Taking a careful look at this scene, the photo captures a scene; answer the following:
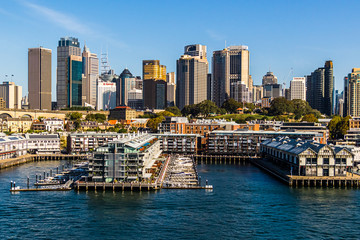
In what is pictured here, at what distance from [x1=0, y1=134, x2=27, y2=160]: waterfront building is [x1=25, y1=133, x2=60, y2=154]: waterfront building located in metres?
3.40

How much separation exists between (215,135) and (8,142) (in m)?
52.1

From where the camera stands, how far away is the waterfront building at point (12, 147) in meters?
100

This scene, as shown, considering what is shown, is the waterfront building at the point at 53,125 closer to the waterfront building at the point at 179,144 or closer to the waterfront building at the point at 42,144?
the waterfront building at the point at 42,144

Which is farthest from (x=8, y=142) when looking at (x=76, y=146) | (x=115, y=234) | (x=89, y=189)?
(x=115, y=234)

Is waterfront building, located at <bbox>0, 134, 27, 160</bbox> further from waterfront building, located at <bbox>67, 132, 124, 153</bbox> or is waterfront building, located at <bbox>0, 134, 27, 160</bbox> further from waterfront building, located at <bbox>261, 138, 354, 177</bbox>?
waterfront building, located at <bbox>261, 138, 354, 177</bbox>

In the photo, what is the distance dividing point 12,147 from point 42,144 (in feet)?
43.2

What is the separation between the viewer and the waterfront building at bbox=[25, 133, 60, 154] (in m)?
117

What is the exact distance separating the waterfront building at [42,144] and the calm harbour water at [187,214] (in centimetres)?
4867

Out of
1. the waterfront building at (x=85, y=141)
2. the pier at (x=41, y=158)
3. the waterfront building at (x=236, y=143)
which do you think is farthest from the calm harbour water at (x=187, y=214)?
the waterfront building at (x=85, y=141)

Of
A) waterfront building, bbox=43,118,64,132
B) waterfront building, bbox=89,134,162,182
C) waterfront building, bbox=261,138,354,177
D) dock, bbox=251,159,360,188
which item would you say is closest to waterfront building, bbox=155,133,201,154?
waterfront building, bbox=261,138,354,177

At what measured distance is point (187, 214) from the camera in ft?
169

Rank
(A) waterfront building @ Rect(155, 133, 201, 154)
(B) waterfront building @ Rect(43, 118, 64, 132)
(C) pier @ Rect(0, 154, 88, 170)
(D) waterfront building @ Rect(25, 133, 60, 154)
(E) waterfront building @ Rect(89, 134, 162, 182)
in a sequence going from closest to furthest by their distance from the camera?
(E) waterfront building @ Rect(89, 134, 162, 182), (C) pier @ Rect(0, 154, 88, 170), (D) waterfront building @ Rect(25, 133, 60, 154), (A) waterfront building @ Rect(155, 133, 201, 154), (B) waterfront building @ Rect(43, 118, 64, 132)

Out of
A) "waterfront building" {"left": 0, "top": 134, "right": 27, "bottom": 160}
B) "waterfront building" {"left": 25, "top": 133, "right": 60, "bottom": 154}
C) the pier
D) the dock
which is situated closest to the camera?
the dock

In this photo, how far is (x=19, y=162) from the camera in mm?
99500
